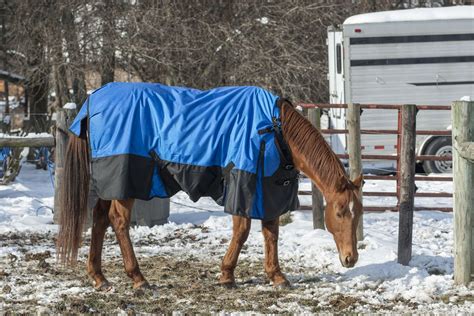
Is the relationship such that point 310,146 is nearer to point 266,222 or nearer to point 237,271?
point 266,222

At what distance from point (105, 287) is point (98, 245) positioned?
44 centimetres

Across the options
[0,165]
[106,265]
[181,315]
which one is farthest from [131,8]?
[181,315]

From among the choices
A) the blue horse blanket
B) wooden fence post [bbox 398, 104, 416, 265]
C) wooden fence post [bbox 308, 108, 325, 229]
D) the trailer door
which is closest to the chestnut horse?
the blue horse blanket

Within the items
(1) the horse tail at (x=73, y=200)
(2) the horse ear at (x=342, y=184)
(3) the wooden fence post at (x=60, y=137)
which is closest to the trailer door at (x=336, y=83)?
(3) the wooden fence post at (x=60, y=137)

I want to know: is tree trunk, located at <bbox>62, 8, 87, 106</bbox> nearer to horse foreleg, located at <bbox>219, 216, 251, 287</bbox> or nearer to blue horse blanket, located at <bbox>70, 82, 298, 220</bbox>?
blue horse blanket, located at <bbox>70, 82, 298, 220</bbox>

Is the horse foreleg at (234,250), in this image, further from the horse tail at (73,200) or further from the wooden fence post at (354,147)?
the wooden fence post at (354,147)

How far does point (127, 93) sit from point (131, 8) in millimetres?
11516

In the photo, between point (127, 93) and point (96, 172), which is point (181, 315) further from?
point (127, 93)

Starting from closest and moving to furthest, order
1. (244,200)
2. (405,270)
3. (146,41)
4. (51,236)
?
1. (244,200)
2. (405,270)
3. (51,236)
4. (146,41)

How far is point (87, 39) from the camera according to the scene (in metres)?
17.4

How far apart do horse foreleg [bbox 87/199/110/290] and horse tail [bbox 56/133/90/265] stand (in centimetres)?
12

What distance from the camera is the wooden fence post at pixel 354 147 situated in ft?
26.9

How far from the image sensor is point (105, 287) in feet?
19.8

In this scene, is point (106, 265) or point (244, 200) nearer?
point (244, 200)
